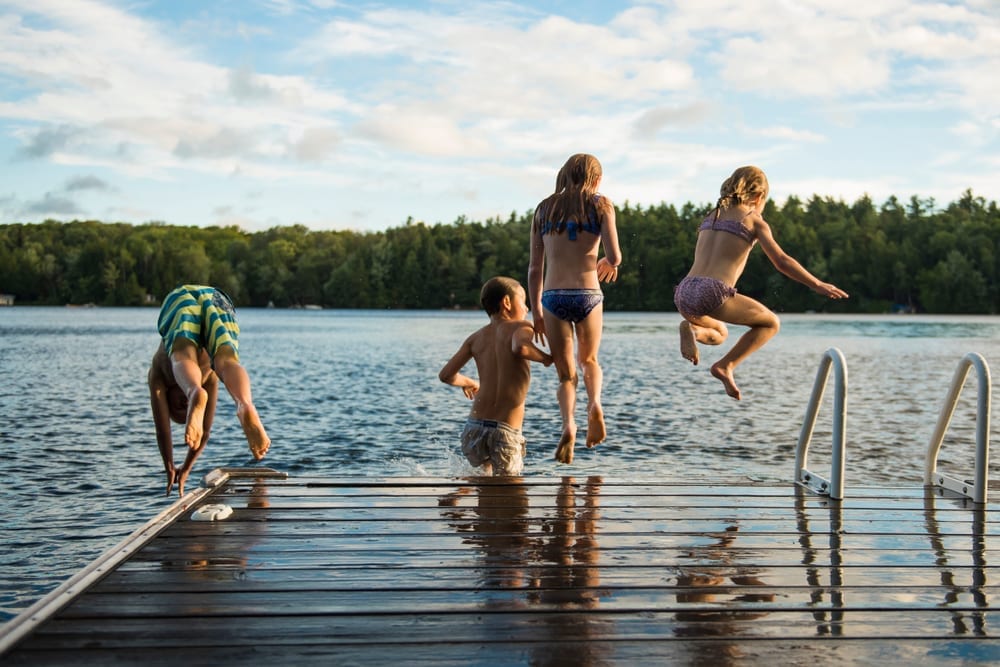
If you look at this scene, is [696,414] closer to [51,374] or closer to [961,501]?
[961,501]

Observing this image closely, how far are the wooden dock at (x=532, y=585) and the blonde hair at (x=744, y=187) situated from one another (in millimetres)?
1874

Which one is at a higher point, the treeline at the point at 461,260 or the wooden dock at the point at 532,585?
the treeline at the point at 461,260

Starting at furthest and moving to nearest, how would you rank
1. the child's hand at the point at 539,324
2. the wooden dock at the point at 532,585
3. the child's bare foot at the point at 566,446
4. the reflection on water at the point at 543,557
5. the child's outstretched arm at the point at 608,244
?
1. the child's hand at the point at 539,324
2. the child's bare foot at the point at 566,446
3. the child's outstretched arm at the point at 608,244
4. the reflection on water at the point at 543,557
5. the wooden dock at the point at 532,585

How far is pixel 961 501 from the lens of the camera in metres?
6.55

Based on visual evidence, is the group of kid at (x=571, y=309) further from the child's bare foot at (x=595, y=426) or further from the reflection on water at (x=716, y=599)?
the reflection on water at (x=716, y=599)

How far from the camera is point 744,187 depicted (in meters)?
6.18

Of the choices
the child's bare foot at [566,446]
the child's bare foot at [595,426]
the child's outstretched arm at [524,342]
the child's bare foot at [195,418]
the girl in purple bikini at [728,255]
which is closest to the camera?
the child's bare foot at [195,418]

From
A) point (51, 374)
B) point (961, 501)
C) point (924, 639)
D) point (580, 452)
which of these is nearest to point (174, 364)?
point (924, 639)

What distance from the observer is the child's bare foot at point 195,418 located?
534 centimetres

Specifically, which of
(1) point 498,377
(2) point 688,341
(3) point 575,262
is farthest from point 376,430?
(3) point 575,262

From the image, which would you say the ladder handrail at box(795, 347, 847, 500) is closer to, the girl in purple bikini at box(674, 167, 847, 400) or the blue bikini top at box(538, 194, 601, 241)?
the girl in purple bikini at box(674, 167, 847, 400)

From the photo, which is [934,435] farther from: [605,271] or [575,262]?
[575,262]

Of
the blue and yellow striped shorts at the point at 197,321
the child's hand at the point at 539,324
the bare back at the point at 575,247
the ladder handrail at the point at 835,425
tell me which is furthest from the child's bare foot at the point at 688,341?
the blue and yellow striped shorts at the point at 197,321

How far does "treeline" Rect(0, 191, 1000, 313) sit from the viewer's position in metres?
109
